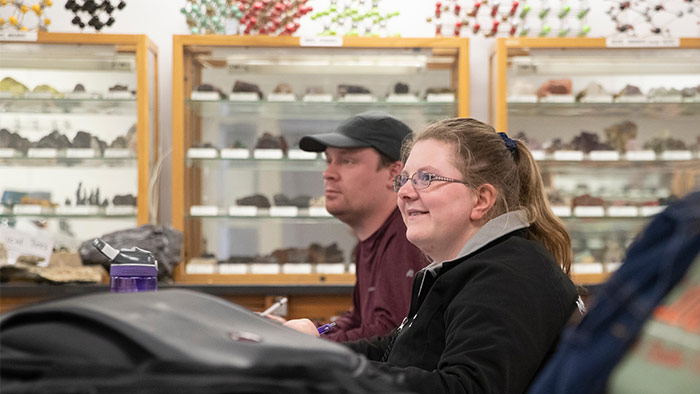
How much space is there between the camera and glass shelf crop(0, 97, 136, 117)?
16.6 ft

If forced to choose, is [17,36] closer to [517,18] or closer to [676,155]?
[517,18]

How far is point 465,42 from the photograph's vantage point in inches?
196

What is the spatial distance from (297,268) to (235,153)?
32.6 inches

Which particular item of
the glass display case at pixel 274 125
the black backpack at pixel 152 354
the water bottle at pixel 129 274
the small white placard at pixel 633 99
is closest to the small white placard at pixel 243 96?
the glass display case at pixel 274 125

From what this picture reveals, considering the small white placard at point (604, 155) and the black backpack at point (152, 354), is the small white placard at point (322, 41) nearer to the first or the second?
the small white placard at point (604, 155)

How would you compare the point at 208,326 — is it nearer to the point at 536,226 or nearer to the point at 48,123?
the point at 536,226

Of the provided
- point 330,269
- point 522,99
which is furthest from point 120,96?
point 522,99

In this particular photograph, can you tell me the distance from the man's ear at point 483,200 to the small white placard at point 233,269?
11.0ft

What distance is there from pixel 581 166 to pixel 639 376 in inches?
195

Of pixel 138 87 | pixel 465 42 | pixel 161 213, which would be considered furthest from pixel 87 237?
pixel 465 42

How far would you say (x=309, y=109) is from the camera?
206 inches

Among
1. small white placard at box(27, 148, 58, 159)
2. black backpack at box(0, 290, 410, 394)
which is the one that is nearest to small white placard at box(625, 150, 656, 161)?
small white placard at box(27, 148, 58, 159)

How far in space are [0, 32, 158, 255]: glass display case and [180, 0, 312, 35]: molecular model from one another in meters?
0.37

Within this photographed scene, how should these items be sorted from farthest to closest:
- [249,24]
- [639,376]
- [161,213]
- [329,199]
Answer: [161,213] < [249,24] < [329,199] < [639,376]
